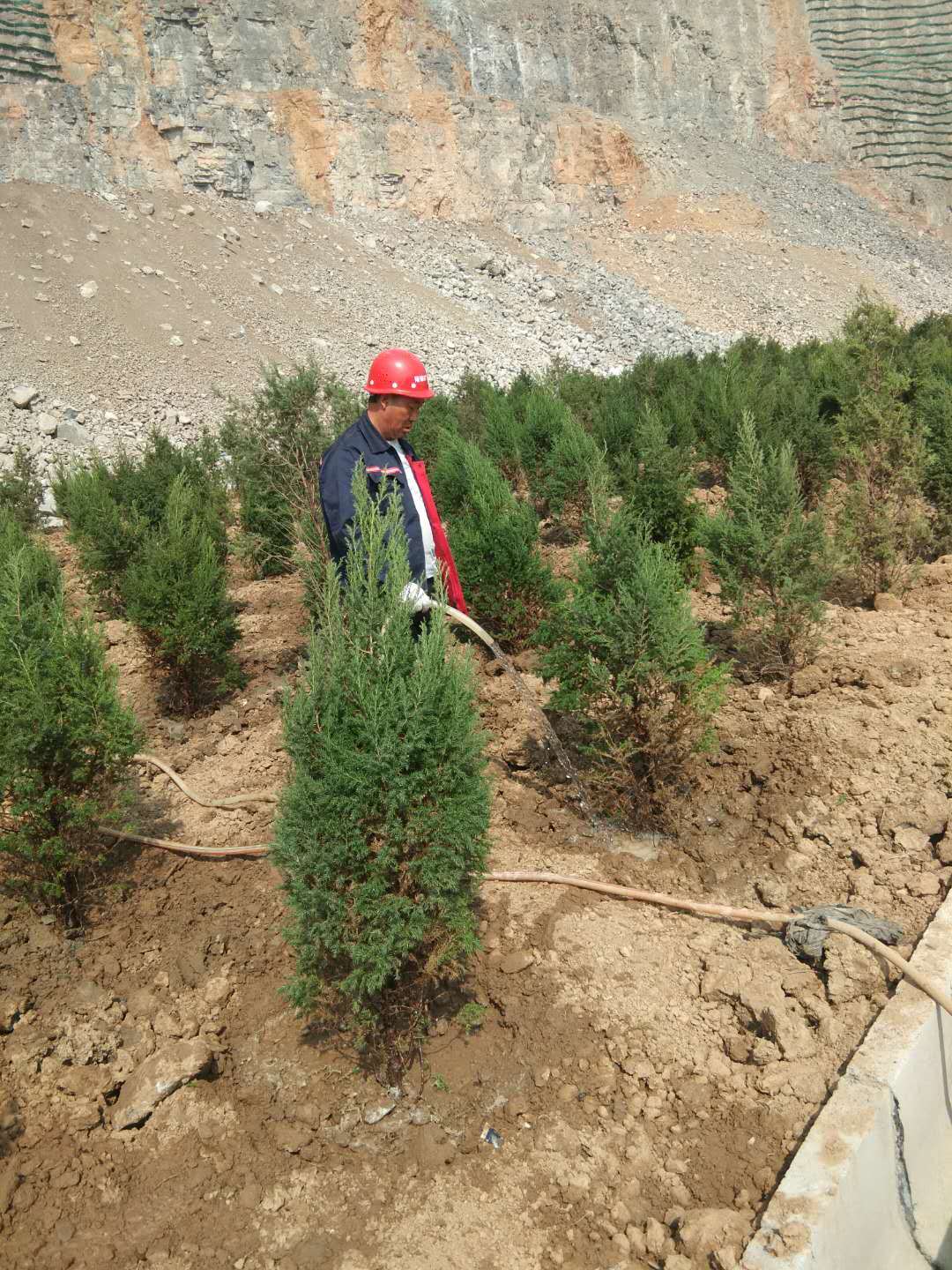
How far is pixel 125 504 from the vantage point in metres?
7.83

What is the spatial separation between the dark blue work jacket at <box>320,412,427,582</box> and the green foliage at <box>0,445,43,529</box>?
764cm

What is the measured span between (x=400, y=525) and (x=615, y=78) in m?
37.1

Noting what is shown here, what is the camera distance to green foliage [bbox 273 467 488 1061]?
2533 mm

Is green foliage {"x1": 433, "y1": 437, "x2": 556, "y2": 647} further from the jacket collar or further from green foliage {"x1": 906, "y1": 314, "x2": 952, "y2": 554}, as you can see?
green foliage {"x1": 906, "y1": 314, "x2": 952, "y2": 554}

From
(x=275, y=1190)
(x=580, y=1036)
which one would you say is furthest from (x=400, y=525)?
(x=275, y=1190)

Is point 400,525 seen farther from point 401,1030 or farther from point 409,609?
point 401,1030

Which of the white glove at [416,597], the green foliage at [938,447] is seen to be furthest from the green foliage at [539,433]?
the white glove at [416,597]

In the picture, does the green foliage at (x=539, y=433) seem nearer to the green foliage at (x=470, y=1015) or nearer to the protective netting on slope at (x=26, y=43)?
the green foliage at (x=470, y=1015)

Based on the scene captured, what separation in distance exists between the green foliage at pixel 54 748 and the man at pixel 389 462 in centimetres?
105

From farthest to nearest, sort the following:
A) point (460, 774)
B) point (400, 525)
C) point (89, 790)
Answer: point (89, 790)
point (400, 525)
point (460, 774)

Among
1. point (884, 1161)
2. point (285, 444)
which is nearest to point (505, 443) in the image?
point (285, 444)

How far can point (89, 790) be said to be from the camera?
3400mm

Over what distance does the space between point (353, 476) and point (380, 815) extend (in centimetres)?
140

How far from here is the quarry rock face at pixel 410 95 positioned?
24516 mm
